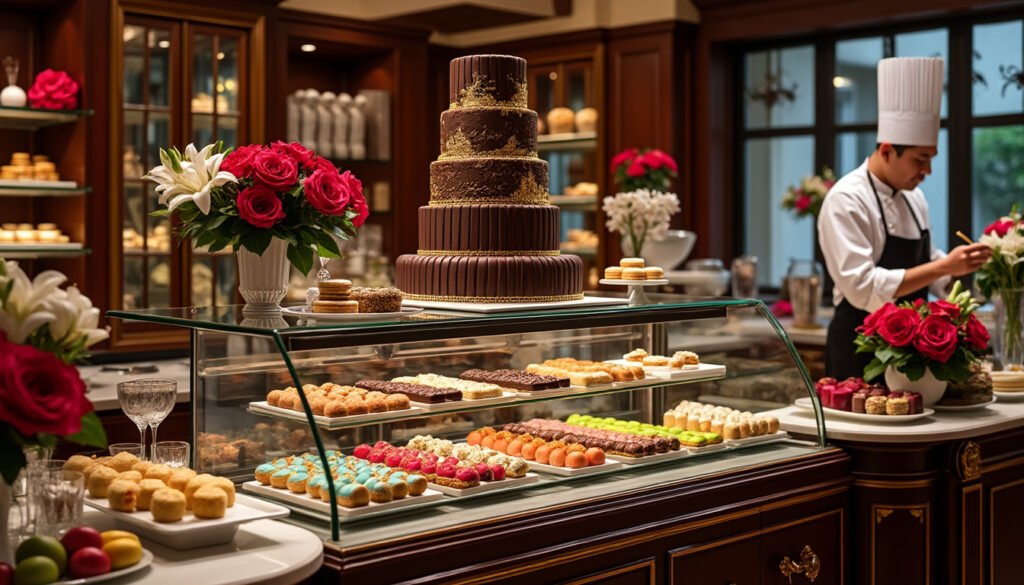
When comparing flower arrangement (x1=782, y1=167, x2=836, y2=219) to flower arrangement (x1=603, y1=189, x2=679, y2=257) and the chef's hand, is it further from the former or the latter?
the chef's hand

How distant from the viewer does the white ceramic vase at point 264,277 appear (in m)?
2.63

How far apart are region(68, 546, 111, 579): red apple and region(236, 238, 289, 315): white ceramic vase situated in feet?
2.72

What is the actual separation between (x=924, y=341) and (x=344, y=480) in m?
1.87

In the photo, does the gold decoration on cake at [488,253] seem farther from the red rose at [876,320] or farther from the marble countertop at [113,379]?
the marble countertop at [113,379]

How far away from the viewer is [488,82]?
2.99 metres

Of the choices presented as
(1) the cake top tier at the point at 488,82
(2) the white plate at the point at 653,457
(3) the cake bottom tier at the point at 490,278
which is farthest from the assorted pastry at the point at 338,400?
(1) the cake top tier at the point at 488,82

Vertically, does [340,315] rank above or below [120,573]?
above

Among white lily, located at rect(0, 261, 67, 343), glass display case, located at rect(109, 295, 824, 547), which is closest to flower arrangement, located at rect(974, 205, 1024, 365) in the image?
glass display case, located at rect(109, 295, 824, 547)

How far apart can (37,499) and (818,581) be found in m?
2.07

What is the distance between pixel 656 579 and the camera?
8.94ft

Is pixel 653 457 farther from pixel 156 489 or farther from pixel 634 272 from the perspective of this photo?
pixel 156 489

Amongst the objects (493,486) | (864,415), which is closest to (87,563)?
(493,486)

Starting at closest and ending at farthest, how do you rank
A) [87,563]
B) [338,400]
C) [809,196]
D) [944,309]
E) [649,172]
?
[87,563] < [338,400] < [944,309] < [649,172] < [809,196]

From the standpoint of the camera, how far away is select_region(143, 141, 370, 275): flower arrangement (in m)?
2.53
